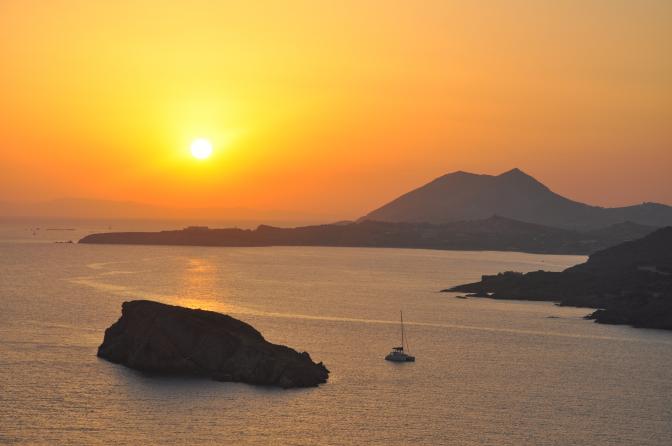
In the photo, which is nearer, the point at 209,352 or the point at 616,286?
the point at 209,352

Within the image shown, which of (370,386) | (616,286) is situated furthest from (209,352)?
(616,286)

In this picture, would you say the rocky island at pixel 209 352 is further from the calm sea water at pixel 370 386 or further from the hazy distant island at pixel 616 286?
the hazy distant island at pixel 616 286

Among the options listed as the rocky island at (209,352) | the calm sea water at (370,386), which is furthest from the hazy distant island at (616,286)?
the rocky island at (209,352)

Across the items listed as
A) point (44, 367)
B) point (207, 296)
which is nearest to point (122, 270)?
point (207, 296)

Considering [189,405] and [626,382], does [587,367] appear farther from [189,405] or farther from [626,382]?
[189,405]

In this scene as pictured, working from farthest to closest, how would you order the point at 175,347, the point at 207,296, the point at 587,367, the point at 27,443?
1. the point at 207,296
2. the point at 587,367
3. the point at 175,347
4. the point at 27,443

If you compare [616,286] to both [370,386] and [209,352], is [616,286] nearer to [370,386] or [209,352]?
[370,386]

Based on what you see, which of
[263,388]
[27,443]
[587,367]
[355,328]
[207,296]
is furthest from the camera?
[207,296]
